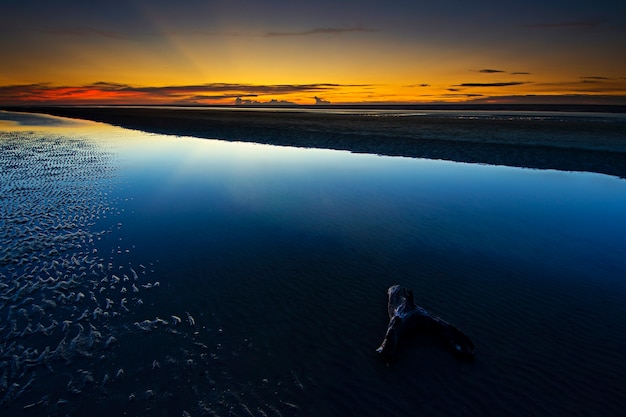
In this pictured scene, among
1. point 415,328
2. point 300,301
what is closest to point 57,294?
point 300,301

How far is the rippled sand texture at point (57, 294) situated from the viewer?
5.76 meters

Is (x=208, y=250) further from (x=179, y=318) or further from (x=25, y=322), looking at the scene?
(x=25, y=322)

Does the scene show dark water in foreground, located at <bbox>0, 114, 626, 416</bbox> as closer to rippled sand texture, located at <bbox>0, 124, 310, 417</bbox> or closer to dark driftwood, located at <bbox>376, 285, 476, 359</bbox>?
rippled sand texture, located at <bbox>0, 124, 310, 417</bbox>

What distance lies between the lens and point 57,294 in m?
8.05

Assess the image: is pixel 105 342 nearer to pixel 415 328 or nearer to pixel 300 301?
pixel 300 301

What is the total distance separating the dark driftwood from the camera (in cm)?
631

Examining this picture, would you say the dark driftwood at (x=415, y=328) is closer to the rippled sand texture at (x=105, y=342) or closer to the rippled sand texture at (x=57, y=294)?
the rippled sand texture at (x=105, y=342)

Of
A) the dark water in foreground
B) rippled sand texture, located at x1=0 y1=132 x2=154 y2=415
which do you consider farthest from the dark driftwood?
rippled sand texture, located at x1=0 y1=132 x2=154 y2=415

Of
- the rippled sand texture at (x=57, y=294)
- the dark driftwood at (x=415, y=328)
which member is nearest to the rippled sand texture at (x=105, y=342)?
the rippled sand texture at (x=57, y=294)

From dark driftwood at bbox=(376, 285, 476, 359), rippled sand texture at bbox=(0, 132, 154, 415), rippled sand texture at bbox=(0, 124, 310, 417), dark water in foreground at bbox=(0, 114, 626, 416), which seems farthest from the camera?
dark driftwood at bbox=(376, 285, 476, 359)

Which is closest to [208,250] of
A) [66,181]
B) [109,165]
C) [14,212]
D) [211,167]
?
[14,212]

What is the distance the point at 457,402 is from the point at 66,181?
2109cm

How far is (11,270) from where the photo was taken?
29.8 feet

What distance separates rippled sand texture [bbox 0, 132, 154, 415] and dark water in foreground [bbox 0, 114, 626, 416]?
0.04 metres
